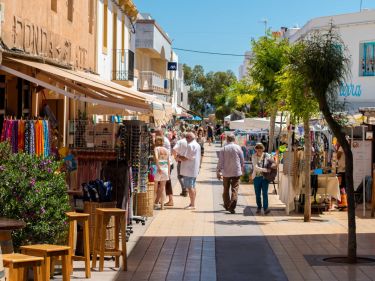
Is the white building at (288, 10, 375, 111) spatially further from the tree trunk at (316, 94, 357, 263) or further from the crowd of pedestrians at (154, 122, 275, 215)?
the tree trunk at (316, 94, 357, 263)

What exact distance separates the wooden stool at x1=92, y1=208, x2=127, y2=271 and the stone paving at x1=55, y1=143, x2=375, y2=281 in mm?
221

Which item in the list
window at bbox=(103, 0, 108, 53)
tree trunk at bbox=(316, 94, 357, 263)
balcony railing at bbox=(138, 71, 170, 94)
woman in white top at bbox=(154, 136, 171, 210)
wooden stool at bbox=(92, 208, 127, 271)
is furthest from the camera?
balcony railing at bbox=(138, 71, 170, 94)

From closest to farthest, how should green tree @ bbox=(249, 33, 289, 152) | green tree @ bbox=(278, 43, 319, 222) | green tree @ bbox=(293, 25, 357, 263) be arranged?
green tree @ bbox=(293, 25, 357, 263)
green tree @ bbox=(278, 43, 319, 222)
green tree @ bbox=(249, 33, 289, 152)

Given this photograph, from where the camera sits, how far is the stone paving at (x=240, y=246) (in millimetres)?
10164

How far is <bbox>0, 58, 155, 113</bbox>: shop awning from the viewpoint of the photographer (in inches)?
479

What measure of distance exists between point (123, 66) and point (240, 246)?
1650cm

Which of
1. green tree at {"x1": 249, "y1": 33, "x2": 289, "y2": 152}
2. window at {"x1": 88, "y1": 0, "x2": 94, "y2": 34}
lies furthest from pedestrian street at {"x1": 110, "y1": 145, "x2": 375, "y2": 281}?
green tree at {"x1": 249, "y1": 33, "x2": 289, "y2": 152}

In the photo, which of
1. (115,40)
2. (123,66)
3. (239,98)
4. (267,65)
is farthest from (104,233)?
(239,98)

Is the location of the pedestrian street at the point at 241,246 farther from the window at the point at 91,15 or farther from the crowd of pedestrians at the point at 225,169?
the window at the point at 91,15

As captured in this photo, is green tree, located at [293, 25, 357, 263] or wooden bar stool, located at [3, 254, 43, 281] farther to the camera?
green tree, located at [293, 25, 357, 263]

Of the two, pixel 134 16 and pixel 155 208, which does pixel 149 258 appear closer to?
pixel 155 208

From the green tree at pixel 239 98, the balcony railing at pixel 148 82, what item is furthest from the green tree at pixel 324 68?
the balcony railing at pixel 148 82

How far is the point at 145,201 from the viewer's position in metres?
15.8

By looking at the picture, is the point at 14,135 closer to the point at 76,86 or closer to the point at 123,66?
the point at 76,86
